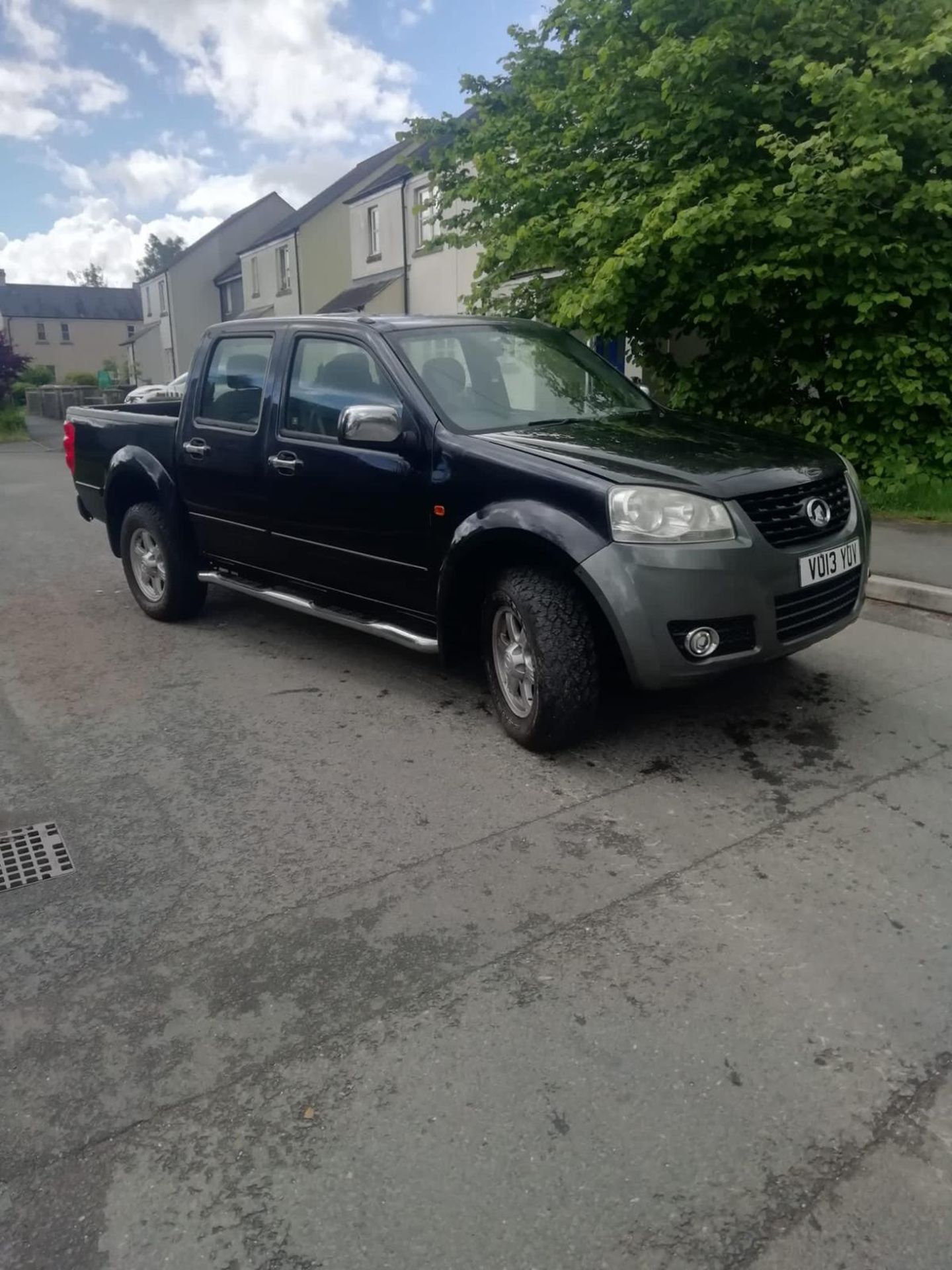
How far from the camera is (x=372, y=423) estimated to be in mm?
4559

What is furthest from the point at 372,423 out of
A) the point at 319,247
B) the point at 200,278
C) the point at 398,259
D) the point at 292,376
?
the point at 200,278

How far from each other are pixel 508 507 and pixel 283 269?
37627 millimetres

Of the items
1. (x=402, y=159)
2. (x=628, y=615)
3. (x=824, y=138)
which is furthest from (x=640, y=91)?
(x=628, y=615)

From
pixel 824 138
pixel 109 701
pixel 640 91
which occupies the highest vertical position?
pixel 640 91

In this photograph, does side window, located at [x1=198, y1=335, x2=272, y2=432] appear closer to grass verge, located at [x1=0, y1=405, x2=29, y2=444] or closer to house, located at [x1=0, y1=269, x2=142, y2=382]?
grass verge, located at [x1=0, y1=405, x2=29, y2=444]

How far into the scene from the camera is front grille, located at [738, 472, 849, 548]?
402 centimetres

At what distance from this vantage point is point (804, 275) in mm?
9008

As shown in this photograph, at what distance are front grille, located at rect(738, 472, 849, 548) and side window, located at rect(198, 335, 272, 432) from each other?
2880 mm

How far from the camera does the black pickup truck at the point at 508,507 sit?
12.9 ft

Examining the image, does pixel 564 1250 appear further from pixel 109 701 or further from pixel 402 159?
pixel 402 159

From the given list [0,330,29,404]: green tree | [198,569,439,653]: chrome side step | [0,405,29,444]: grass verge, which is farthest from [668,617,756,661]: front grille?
[0,330,29,404]: green tree

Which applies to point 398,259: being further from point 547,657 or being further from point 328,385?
point 547,657

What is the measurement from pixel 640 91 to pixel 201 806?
8.53 m

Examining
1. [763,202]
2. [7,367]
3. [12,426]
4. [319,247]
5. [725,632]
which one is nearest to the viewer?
→ [725,632]
